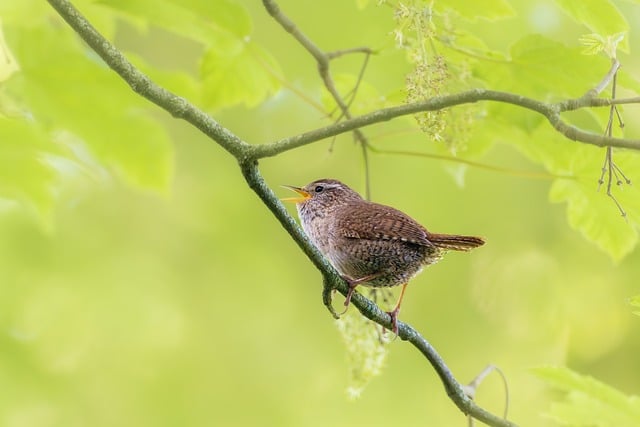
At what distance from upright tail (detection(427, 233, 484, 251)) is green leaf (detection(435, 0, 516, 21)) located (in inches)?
20.4

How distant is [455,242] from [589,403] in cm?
62

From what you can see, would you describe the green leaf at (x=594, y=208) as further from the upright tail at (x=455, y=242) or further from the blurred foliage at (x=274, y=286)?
the blurred foliage at (x=274, y=286)

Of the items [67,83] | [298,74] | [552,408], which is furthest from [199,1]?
[298,74]

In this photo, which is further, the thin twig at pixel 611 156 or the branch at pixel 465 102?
the thin twig at pixel 611 156

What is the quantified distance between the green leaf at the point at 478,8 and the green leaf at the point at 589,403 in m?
0.77

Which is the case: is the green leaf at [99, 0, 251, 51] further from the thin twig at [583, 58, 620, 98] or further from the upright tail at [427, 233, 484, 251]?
the thin twig at [583, 58, 620, 98]

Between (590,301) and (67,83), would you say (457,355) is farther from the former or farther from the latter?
(67,83)

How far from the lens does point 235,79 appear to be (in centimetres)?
248

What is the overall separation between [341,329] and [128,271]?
262 centimetres

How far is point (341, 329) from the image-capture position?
2209 millimetres

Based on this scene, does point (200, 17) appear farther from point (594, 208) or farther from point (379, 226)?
point (594, 208)

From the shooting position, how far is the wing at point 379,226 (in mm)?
2309

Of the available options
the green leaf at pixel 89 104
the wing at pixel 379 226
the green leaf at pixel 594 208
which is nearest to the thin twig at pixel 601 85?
the green leaf at pixel 594 208

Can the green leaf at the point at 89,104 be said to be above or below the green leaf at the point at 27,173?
above
